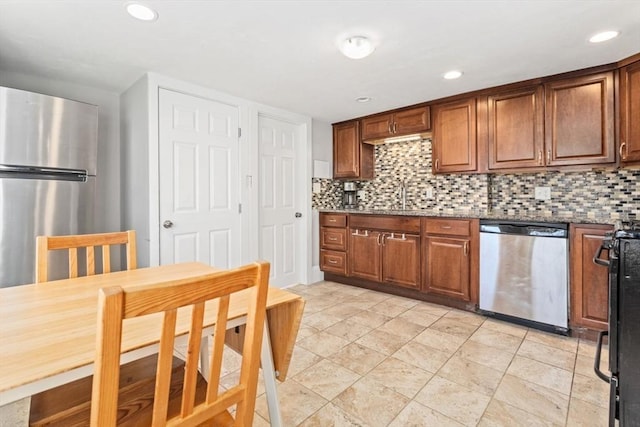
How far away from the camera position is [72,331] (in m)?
0.89

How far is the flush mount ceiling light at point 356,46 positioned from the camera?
203 centimetres

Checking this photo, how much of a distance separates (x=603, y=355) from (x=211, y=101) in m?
3.77

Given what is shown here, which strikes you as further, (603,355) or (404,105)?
(404,105)

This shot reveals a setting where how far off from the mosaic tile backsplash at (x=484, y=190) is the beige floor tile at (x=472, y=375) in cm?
163

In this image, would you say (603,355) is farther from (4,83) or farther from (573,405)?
(4,83)

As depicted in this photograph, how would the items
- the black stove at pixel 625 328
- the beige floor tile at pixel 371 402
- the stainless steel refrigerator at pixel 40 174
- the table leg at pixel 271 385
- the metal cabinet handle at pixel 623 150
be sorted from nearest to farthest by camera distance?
the table leg at pixel 271 385 → the black stove at pixel 625 328 → the beige floor tile at pixel 371 402 → the stainless steel refrigerator at pixel 40 174 → the metal cabinet handle at pixel 623 150

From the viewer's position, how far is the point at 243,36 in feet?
6.63

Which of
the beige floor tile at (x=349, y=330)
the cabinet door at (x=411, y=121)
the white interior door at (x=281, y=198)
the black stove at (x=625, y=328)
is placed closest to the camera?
the black stove at (x=625, y=328)

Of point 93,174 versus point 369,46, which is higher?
point 369,46

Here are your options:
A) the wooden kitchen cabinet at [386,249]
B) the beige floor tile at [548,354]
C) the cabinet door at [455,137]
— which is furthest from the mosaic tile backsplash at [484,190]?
the beige floor tile at [548,354]

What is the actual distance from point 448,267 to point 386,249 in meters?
0.70

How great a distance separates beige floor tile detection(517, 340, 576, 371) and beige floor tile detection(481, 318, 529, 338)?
7.2 inches

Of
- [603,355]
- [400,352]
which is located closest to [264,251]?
[400,352]

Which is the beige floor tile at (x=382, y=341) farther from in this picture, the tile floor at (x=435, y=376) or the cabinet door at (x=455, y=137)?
the cabinet door at (x=455, y=137)
